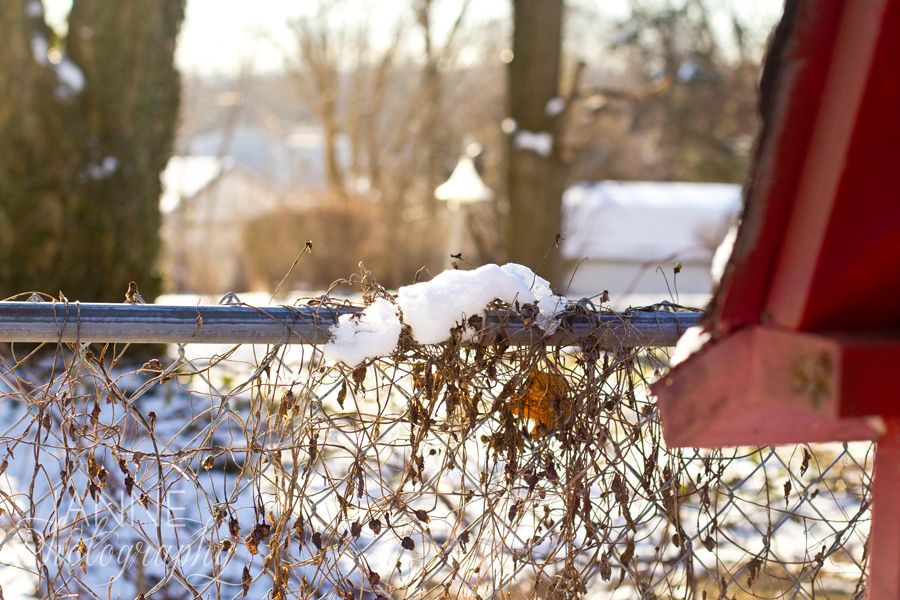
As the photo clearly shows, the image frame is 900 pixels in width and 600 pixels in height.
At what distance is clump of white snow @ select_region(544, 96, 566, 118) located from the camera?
940 cm

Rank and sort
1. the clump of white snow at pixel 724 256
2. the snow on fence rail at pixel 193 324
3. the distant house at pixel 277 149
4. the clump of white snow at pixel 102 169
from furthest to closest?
the distant house at pixel 277 149 < the clump of white snow at pixel 102 169 < the snow on fence rail at pixel 193 324 < the clump of white snow at pixel 724 256

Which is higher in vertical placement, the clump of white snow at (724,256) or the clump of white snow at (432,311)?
the clump of white snow at (724,256)

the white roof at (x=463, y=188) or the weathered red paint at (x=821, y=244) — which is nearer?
the weathered red paint at (x=821, y=244)

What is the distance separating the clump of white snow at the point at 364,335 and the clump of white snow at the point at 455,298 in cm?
3

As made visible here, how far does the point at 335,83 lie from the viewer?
91.7 feet

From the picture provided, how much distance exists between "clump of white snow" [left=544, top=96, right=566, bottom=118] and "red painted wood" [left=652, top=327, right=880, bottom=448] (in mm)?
8323

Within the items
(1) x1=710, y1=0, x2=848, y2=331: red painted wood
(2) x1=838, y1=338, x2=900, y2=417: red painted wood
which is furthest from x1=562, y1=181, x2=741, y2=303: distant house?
(2) x1=838, y1=338, x2=900, y2=417: red painted wood

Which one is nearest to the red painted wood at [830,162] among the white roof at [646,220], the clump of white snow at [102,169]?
the clump of white snow at [102,169]

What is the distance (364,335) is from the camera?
1.69 m

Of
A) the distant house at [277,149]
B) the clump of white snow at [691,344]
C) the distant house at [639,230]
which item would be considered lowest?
the distant house at [277,149]

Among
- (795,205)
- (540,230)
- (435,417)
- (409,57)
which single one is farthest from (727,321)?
(409,57)

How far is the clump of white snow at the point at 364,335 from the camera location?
168 cm

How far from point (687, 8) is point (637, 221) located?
257 inches

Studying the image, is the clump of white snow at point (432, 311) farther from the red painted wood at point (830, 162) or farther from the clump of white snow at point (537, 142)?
the clump of white snow at point (537, 142)
